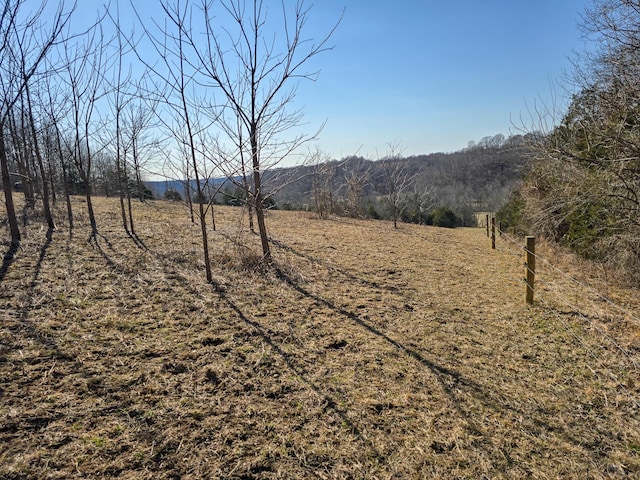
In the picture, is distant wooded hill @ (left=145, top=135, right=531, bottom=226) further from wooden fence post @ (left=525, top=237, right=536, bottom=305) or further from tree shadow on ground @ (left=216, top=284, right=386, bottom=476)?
wooden fence post @ (left=525, top=237, right=536, bottom=305)

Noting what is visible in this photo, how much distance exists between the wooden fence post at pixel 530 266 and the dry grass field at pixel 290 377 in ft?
0.60

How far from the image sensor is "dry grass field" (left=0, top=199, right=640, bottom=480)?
2.08m

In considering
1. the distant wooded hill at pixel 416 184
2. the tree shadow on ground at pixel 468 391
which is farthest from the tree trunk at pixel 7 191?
the tree shadow on ground at pixel 468 391

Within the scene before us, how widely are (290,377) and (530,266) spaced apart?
435 cm

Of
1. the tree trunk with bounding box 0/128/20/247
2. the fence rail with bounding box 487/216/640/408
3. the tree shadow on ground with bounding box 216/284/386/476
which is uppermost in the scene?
the tree trunk with bounding box 0/128/20/247

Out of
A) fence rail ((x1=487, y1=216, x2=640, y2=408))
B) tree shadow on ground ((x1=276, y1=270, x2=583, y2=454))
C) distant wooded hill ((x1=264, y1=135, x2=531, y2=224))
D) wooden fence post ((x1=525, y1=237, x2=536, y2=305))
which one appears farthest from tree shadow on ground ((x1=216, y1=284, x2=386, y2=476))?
wooden fence post ((x1=525, y1=237, x2=536, y2=305))

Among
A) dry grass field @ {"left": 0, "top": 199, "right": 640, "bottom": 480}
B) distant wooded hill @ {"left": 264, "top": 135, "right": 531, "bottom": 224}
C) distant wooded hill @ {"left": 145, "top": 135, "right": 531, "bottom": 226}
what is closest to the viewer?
dry grass field @ {"left": 0, "top": 199, "right": 640, "bottom": 480}

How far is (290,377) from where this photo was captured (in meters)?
2.92

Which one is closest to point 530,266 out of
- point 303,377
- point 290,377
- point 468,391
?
point 468,391

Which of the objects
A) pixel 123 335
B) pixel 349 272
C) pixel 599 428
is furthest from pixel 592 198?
pixel 123 335

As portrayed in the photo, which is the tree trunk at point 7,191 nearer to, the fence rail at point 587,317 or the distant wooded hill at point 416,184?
the distant wooded hill at point 416,184

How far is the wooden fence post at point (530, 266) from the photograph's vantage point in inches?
200

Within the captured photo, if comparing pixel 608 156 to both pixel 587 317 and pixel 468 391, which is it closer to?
pixel 587 317

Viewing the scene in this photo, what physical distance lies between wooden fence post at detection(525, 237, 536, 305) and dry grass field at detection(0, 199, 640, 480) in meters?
0.18
